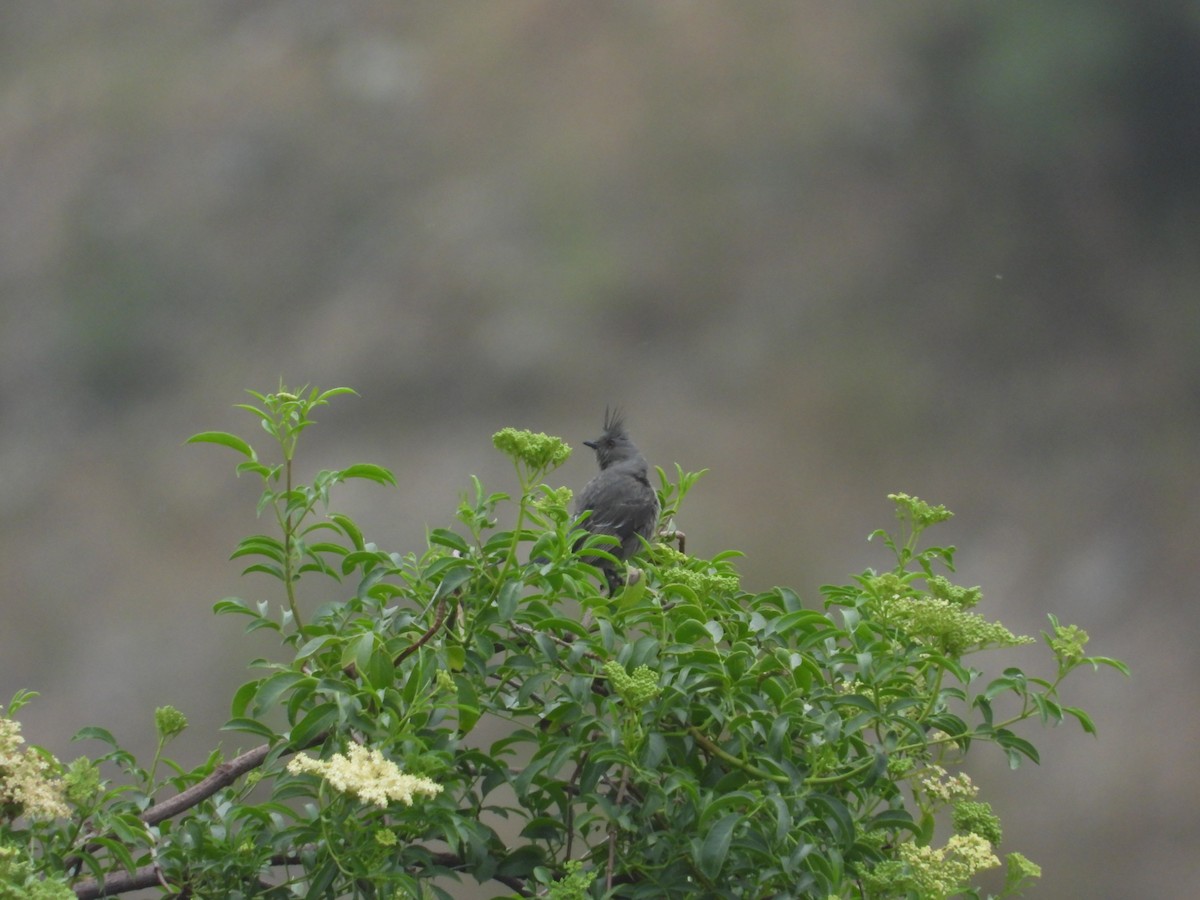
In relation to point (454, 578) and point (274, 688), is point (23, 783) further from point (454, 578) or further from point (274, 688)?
point (454, 578)

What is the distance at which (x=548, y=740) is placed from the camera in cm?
123

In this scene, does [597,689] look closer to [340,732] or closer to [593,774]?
[593,774]

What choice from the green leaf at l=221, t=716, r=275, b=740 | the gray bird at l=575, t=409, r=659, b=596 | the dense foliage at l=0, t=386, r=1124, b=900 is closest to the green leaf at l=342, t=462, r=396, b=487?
the dense foliage at l=0, t=386, r=1124, b=900

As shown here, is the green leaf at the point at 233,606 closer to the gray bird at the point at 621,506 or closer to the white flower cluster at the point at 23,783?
the white flower cluster at the point at 23,783

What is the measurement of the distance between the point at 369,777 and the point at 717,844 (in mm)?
324

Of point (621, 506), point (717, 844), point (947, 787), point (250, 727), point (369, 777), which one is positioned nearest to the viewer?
point (369, 777)

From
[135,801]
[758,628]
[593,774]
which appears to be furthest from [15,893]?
[758,628]

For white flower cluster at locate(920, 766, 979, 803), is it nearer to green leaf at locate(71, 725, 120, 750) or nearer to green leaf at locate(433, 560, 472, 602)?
green leaf at locate(433, 560, 472, 602)

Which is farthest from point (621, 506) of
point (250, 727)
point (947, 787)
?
point (250, 727)

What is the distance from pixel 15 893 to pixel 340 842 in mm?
264

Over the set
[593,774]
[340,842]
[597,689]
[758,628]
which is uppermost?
[758,628]

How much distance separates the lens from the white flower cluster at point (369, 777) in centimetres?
96

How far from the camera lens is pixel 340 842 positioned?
111cm

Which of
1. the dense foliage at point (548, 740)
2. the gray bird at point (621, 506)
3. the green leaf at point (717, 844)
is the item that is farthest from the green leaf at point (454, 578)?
the gray bird at point (621, 506)
